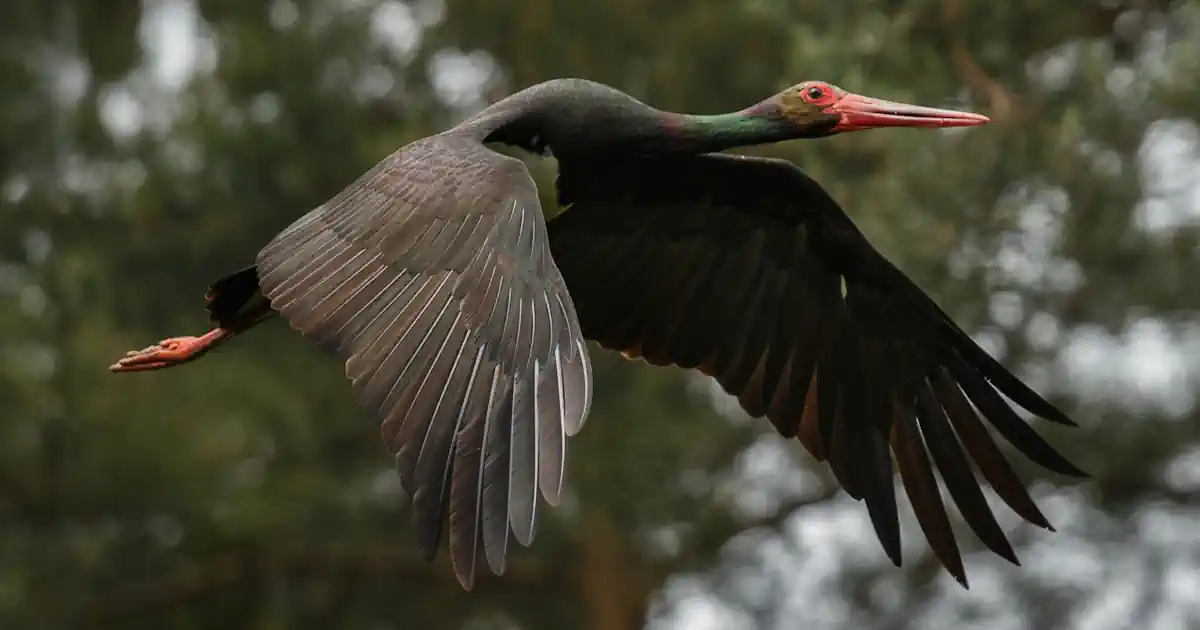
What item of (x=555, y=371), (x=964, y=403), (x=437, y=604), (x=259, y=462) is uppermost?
(x=555, y=371)

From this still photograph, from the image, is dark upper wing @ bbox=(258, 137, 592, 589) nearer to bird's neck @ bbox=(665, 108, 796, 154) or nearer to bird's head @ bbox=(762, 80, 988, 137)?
bird's neck @ bbox=(665, 108, 796, 154)

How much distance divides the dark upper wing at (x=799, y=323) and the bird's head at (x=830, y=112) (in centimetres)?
13

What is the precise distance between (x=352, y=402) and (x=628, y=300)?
206 inches

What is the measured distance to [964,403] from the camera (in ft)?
17.9

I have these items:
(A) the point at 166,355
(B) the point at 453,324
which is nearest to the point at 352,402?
(A) the point at 166,355

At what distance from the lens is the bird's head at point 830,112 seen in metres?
5.11

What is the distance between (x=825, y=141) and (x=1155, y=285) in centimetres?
142

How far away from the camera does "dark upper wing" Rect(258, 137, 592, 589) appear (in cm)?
365

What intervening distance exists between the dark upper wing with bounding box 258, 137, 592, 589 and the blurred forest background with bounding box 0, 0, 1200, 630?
3.80 meters

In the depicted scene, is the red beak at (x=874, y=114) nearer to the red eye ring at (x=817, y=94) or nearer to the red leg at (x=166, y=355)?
the red eye ring at (x=817, y=94)

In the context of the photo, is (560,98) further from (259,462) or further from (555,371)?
(259,462)

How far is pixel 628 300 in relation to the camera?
5.40 m

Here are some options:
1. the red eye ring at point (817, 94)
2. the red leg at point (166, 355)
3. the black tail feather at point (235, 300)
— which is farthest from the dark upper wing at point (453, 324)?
the red eye ring at point (817, 94)

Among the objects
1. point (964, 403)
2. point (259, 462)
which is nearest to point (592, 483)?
point (259, 462)
